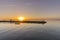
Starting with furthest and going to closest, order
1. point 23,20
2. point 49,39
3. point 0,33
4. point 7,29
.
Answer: point 7,29 → point 0,33 → point 49,39 → point 23,20

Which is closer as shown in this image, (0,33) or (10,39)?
(10,39)

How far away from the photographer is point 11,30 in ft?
86.9

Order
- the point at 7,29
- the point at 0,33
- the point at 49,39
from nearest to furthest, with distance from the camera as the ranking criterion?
the point at 49,39 → the point at 0,33 → the point at 7,29

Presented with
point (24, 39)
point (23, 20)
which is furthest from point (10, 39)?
point (23, 20)

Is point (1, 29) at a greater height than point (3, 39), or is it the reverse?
point (1, 29)

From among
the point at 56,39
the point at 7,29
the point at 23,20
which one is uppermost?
the point at 7,29

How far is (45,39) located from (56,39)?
1.90 metres

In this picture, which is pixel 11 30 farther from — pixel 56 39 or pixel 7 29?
pixel 56 39

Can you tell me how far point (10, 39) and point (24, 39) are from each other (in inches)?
97.9

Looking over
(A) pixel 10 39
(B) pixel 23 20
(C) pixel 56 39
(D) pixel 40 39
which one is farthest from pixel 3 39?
(C) pixel 56 39

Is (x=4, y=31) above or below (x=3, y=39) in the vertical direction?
above

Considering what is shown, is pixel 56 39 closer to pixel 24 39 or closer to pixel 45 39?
pixel 45 39

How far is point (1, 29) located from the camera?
937 inches

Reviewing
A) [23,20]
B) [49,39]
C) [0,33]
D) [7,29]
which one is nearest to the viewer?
[23,20]
